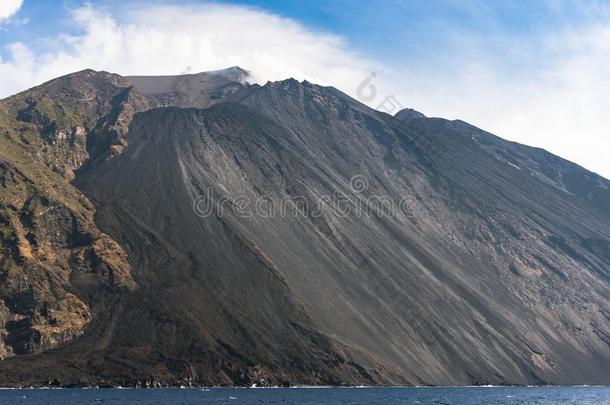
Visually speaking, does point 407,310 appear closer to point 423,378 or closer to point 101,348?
point 423,378

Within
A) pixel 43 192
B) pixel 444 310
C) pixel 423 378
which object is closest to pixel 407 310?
pixel 444 310

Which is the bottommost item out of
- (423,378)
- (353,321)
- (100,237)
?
(423,378)

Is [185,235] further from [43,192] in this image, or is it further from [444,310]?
[444,310]

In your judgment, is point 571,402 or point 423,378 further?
point 423,378

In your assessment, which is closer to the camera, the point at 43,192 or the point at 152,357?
the point at 152,357

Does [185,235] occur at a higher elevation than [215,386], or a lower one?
higher

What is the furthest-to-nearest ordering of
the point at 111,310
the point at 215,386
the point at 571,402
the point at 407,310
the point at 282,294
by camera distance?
1. the point at 407,310
2. the point at 282,294
3. the point at 111,310
4. the point at 215,386
5. the point at 571,402

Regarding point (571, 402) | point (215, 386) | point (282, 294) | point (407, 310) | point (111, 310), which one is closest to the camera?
point (571, 402)

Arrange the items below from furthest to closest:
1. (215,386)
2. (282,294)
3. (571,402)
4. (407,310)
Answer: (407,310) → (282,294) → (215,386) → (571,402)

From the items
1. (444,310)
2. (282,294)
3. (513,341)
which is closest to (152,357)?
(282,294)
